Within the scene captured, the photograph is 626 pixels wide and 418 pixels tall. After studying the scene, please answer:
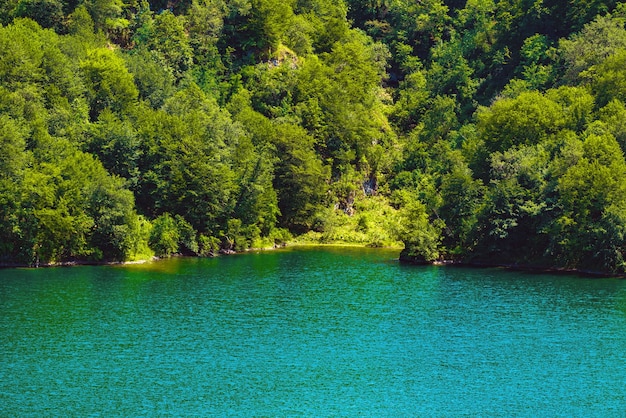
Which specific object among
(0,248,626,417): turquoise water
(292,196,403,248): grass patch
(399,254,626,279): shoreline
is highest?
(292,196,403,248): grass patch

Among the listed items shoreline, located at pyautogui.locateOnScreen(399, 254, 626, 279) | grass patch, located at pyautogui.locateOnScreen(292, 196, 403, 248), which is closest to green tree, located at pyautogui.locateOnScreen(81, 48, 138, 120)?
grass patch, located at pyautogui.locateOnScreen(292, 196, 403, 248)

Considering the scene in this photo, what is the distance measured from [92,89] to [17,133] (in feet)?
73.0

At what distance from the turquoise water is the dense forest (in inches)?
271

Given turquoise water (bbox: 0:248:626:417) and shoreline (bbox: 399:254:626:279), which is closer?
turquoise water (bbox: 0:248:626:417)

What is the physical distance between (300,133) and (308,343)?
2416 inches

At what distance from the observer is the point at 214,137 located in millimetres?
110375

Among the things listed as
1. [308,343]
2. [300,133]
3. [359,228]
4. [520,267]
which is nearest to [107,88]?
[300,133]

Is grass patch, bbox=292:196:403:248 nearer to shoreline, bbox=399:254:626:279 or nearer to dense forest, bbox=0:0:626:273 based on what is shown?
dense forest, bbox=0:0:626:273

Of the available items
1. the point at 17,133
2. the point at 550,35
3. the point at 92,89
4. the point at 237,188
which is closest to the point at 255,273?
the point at 237,188

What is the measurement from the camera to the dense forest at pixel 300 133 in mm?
92062

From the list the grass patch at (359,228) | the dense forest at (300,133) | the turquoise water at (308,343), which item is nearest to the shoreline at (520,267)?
the dense forest at (300,133)

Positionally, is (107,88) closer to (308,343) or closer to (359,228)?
(359,228)

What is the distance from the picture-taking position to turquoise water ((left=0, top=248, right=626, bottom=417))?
164 feet

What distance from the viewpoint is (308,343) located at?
62469mm
